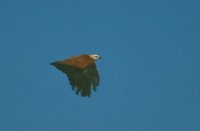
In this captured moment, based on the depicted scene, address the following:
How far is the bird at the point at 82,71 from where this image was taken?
4697 cm

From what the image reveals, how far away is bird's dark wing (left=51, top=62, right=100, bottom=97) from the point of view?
1854 inches

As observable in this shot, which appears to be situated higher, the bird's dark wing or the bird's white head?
the bird's white head

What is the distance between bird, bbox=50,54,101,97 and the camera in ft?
154

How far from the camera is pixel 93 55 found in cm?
4712

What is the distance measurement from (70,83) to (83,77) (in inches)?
31.1

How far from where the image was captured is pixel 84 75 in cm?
4731

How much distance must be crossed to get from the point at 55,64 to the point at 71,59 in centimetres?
86

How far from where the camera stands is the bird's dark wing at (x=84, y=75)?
47.1m

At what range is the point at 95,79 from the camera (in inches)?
1864

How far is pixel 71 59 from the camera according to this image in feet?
154

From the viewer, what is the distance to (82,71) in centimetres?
4725

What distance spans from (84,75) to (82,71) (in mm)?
236

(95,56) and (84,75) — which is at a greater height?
(95,56)

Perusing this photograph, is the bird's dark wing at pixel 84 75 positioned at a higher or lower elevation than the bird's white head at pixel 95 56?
lower
